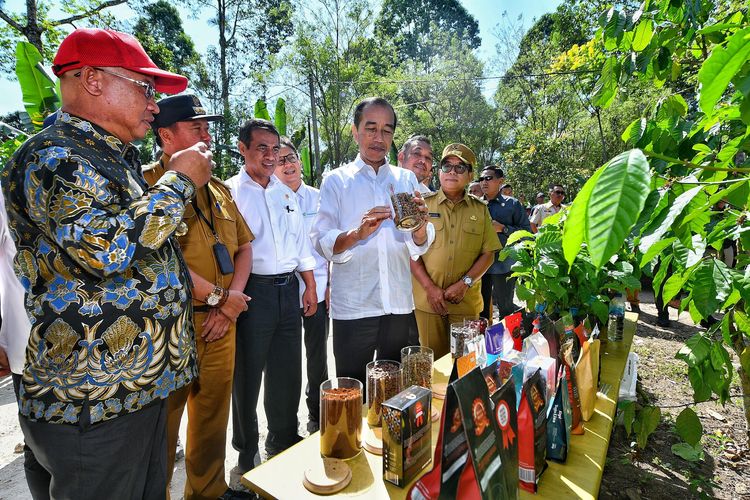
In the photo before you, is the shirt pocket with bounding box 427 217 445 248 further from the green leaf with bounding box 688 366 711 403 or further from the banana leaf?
the banana leaf

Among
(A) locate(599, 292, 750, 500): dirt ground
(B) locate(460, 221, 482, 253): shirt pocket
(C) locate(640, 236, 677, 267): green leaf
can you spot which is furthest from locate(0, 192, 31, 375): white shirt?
(A) locate(599, 292, 750, 500): dirt ground

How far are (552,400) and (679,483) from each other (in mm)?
1789

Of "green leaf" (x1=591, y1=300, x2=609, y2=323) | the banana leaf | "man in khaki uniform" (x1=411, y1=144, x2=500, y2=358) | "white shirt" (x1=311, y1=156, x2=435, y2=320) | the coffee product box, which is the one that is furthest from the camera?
the banana leaf

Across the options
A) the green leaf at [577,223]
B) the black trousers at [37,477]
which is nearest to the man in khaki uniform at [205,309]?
the black trousers at [37,477]

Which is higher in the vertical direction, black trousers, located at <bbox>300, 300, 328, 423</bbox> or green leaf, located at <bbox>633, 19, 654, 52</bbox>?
green leaf, located at <bbox>633, 19, 654, 52</bbox>

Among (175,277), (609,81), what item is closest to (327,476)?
(175,277)

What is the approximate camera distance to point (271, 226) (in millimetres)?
2521

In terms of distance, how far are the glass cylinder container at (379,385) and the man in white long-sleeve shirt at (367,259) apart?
2.94 ft

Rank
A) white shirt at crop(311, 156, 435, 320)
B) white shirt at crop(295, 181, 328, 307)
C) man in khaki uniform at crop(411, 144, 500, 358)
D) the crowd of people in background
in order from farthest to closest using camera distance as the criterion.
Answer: white shirt at crop(295, 181, 328, 307), man in khaki uniform at crop(411, 144, 500, 358), white shirt at crop(311, 156, 435, 320), the crowd of people in background

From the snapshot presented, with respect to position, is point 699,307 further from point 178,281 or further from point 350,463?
point 178,281

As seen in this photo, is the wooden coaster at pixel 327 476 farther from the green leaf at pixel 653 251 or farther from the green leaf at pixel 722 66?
the green leaf at pixel 722 66

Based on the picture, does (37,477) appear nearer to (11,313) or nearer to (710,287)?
(11,313)

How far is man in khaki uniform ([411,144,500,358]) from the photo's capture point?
2953 millimetres

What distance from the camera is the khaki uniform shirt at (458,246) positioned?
300 centimetres
